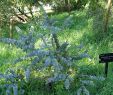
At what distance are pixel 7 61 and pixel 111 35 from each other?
8.44 ft

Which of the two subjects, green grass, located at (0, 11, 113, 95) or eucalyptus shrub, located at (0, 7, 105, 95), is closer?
eucalyptus shrub, located at (0, 7, 105, 95)

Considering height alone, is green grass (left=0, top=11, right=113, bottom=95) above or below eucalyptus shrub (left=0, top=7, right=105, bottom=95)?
below

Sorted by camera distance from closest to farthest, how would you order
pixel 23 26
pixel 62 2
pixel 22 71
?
pixel 22 71, pixel 23 26, pixel 62 2

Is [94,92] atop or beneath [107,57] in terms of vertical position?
beneath

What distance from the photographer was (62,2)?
658 inches

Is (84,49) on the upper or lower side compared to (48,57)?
lower

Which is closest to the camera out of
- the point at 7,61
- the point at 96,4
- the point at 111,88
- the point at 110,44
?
the point at 111,88

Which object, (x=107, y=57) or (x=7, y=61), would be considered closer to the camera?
(x=107, y=57)

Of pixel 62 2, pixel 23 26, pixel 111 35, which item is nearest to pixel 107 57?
pixel 111 35

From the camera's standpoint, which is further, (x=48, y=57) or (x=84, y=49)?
(x=84, y=49)

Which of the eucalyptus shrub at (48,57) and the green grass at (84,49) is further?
the green grass at (84,49)

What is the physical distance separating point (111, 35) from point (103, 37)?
19cm

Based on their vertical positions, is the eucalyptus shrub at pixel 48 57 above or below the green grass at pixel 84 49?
above

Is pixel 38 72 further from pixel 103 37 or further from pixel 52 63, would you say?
pixel 103 37
